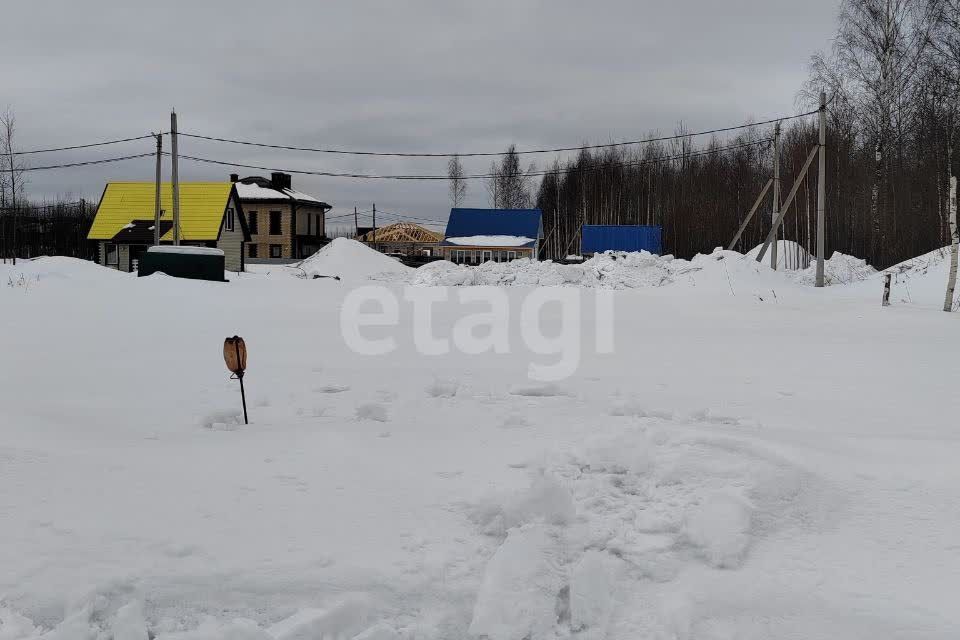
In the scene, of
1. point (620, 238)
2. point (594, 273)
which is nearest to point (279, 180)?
point (620, 238)

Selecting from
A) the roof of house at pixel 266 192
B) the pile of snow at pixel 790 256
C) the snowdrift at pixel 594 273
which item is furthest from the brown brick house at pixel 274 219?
the pile of snow at pixel 790 256

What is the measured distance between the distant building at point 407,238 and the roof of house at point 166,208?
26.8 m

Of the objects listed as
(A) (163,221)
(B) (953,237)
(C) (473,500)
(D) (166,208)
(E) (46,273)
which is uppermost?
(D) (166,208)

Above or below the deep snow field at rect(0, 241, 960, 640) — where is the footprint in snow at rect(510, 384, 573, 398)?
above

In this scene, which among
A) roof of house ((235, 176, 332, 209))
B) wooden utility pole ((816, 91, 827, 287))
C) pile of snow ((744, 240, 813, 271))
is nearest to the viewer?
wooden utility pole ((816, 91, 827, 287))

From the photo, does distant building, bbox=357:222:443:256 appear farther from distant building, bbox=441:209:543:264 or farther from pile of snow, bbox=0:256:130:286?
pile of snow, bbox=0:256:130:286

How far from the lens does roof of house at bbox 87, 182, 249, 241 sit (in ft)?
115

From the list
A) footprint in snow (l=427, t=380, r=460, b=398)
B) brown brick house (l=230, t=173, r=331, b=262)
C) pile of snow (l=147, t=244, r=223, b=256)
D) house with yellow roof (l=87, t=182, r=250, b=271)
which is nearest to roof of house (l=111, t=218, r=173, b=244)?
house with yellow roof (l=87, t=182, r=250, b=271)

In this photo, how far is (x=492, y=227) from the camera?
172 ft

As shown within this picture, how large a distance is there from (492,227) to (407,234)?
519 inches

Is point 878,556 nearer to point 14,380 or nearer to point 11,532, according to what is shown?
point 11,532

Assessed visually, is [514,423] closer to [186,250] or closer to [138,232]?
[186,250]

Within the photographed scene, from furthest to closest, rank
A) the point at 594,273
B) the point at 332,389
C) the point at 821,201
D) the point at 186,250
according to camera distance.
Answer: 1. the point at 594,273
2. the point at 186,250
3. the point at 821,201
4. the point at 332,389

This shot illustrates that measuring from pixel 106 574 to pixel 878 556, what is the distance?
3.38 metres
